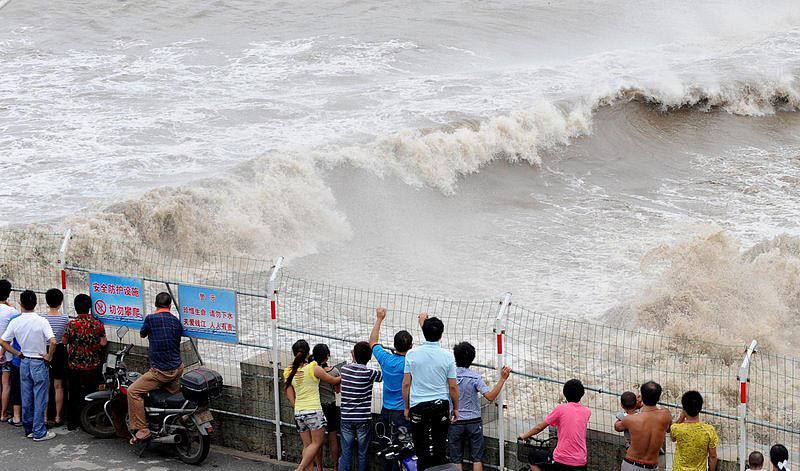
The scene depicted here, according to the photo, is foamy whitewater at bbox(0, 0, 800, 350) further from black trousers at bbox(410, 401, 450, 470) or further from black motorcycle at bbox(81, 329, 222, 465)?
black motorcycle at bbox(81, 329, 222, 465)

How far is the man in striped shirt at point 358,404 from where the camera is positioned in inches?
308

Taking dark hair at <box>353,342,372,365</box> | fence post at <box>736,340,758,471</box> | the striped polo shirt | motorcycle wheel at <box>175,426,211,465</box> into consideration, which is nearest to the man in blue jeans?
motorcycle wheel at <box>175,426,211,465</box>

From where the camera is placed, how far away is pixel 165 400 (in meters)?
8.70

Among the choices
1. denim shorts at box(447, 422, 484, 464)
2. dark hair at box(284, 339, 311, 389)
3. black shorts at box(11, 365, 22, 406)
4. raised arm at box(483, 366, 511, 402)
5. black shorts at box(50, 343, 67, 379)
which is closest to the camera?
raised arm at box(483, 366, 511, 402)

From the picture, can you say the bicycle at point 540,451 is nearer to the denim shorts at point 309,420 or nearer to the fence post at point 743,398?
the fence post at point 743,398

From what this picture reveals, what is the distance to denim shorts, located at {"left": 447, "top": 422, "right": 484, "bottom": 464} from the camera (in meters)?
7.67

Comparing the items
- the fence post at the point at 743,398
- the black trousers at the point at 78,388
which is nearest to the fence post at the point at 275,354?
the black trousers at the point at 78,388

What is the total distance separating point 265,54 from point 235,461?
2882 cm

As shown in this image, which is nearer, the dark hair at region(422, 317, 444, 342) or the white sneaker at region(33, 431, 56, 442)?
the dark hair at region(422, 317, 444, 342)

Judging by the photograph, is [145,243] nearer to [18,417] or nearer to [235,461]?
[18,417]

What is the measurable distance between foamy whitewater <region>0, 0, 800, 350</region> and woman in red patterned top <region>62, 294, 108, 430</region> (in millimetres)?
8553

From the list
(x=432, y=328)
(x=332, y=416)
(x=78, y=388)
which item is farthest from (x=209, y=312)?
(x=432, y=328)

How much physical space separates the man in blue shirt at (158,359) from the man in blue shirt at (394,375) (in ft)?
6.49

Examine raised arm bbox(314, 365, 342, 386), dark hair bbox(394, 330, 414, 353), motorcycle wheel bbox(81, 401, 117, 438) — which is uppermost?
dark hair bbox(394, 330, 414, 353)
